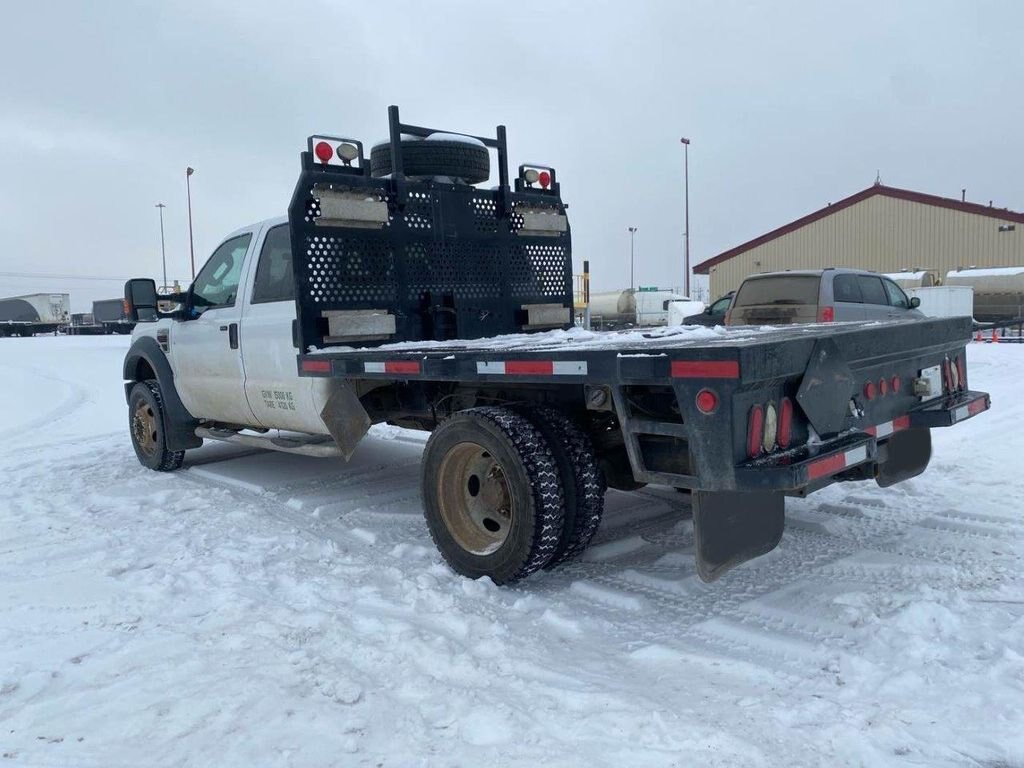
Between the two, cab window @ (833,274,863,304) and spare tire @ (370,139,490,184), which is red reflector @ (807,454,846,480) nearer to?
spare tire @ (370,139,490,184)

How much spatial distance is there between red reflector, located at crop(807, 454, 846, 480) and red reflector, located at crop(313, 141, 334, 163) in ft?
12.0

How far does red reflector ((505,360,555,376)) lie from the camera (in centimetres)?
367

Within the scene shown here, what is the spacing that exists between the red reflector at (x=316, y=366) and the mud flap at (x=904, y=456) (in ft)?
10.5

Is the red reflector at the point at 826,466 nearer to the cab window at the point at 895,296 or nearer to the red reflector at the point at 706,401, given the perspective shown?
the red reflector at the point at 706,401

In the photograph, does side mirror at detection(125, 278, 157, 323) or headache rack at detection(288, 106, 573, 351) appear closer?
headache rack at detection(288, 106, 573, 351)

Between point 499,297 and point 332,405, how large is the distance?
1736mm

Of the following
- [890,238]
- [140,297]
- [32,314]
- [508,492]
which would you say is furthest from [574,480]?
[32,314]

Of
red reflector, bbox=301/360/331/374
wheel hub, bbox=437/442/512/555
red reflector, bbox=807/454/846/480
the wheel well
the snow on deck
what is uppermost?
the snow on deck

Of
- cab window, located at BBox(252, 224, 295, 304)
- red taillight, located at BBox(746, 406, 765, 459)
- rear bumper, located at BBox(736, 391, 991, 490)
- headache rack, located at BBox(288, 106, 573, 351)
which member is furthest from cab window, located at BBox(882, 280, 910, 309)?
red taillight, located at BBox(746, 406, 765, 459)

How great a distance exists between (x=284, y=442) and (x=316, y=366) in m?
1.25

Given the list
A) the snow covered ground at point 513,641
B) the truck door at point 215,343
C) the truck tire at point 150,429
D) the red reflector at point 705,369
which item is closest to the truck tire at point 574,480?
the snow covered ground at point 513,641

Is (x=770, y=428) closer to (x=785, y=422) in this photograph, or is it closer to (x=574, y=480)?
(x=785, y=422)

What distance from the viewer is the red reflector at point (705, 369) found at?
292 centimetres

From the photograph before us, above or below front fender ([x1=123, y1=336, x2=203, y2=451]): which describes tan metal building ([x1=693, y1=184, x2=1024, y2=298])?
above
